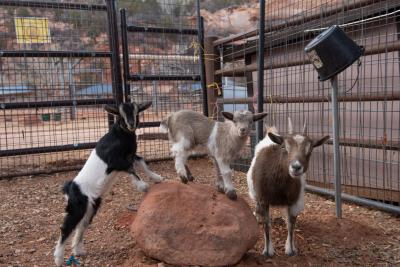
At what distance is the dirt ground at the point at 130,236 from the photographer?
388cm

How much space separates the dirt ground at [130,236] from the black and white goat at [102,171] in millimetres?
416

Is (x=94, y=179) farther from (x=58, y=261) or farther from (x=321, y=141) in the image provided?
(x=321, y=141)

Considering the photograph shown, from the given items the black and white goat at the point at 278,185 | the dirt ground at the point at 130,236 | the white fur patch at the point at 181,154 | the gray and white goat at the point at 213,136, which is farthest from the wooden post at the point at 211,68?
the black and white goat at the point at 278,185

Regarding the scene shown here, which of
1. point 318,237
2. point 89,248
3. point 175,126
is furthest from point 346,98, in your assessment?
point 89,248

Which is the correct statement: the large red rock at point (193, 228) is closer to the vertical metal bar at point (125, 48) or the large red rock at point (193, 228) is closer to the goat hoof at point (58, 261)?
the goat hoof at point (58, 261)

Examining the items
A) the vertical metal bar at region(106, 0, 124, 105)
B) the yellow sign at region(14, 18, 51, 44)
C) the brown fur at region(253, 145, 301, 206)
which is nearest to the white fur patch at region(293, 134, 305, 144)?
the brown fur at region(253, 145, 301, 206)

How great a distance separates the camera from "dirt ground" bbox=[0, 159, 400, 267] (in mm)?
3881

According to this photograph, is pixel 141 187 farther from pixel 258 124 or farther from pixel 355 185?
pixel 355 185

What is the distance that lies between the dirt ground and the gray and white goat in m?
0.90

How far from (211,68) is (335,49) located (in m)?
4.14

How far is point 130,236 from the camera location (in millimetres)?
4402

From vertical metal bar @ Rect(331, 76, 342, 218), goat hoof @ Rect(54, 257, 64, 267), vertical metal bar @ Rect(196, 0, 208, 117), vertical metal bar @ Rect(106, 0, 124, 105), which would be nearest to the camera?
goat hoof @ Rect(54, 257, 64, 267)

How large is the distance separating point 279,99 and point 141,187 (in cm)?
305

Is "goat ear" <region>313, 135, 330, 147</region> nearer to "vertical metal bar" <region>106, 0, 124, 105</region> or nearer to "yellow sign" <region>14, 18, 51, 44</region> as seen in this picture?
"vertical metal bar" <region>106, 0, 124, 105</region>
